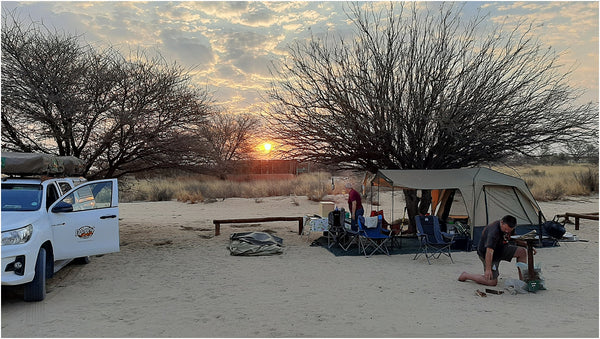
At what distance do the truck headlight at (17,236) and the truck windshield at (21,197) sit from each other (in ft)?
2.28

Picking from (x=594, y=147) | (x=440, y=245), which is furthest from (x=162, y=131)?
(x=594, y=147)

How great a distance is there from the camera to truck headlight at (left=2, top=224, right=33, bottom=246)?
5.38 meters

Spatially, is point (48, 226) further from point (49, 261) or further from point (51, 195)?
point (51, 195)

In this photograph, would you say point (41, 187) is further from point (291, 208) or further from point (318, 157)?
point (291, 208)

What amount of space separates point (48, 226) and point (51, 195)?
39.4 inches

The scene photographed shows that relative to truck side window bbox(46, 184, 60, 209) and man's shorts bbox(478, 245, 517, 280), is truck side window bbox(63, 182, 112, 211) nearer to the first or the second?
truck side window bbox(46, 184, 60, 209)

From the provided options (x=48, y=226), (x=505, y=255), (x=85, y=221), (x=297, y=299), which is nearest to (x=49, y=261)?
(x=48, y=226)

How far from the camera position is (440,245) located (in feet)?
29.7

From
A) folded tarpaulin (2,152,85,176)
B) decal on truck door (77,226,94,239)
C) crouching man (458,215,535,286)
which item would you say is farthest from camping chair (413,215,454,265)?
folded tarpaulin (2,152,85,176)

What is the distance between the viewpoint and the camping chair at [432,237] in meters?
9.01

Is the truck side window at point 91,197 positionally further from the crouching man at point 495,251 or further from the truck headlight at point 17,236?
the crouching man at point 495,251

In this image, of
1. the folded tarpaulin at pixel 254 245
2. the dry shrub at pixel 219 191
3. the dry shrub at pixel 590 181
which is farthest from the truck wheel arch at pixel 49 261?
the dry shrub at pixel 590 181

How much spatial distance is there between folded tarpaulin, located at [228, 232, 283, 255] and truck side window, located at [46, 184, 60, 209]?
3.92 meters

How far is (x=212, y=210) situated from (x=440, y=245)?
45.0 feet
